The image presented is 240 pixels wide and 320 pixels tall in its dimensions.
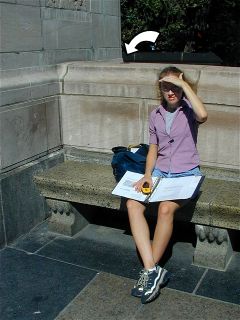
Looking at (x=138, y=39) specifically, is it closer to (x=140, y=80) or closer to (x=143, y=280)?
(x=140, y=80)

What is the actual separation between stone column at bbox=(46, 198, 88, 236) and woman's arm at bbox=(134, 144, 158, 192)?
101 cm

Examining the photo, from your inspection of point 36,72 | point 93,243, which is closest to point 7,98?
point 36,72

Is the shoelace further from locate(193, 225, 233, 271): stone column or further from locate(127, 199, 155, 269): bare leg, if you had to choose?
locate(193, 225, 233, 271): stone column

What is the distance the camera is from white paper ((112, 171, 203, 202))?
3524 mm

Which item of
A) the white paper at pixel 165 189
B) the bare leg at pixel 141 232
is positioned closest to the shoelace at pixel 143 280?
the bare leg at pixel 141 232

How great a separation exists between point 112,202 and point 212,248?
0.95 metres

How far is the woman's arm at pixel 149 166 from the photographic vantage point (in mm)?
3688

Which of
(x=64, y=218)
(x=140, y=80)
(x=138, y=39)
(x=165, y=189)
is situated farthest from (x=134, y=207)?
(x=138, y=39)

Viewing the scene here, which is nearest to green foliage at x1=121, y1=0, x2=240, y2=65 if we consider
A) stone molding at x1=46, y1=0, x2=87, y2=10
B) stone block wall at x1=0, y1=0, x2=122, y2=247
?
stone molding at x1=46, y1=0, x2=87, y2=10

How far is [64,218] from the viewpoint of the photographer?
454 cm

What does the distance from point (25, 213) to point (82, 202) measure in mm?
632

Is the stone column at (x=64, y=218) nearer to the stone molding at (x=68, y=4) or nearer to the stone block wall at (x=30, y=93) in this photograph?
the stone block wall at (x=30, y=93)

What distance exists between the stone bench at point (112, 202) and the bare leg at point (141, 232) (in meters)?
0.40

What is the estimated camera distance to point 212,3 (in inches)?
668
